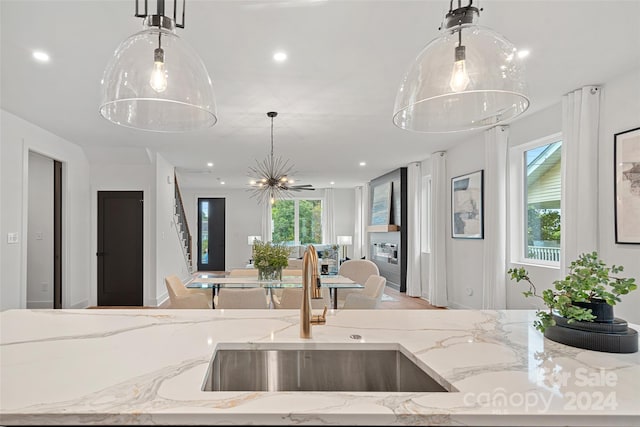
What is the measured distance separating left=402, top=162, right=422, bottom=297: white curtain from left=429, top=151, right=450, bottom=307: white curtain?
98 cm

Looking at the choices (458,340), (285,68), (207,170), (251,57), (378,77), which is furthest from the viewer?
(207,170)

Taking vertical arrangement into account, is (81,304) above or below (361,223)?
below

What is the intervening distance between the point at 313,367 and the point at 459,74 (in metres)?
1.06

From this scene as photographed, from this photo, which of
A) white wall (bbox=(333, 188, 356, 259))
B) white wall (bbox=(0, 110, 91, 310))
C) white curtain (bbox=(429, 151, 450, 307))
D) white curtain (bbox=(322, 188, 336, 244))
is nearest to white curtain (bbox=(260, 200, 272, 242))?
white curtain (bbox=(322, 188, 336, 244))

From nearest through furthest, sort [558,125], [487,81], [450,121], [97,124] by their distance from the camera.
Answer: [487,81], [450,121], [558,125], [97,124]

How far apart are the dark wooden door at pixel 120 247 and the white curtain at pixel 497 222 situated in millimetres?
5293

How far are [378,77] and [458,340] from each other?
243cm

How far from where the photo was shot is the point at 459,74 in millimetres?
1215

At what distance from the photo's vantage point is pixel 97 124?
4602 mm

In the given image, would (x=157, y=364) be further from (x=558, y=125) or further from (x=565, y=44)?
(x=558, y=125)

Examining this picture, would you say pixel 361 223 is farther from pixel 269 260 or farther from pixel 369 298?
pixel 369 298

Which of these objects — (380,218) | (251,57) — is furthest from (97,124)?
(380,218)

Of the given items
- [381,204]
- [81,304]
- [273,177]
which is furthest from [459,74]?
[381,204]

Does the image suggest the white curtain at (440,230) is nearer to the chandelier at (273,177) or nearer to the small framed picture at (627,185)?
the chandelier at (273,177)
